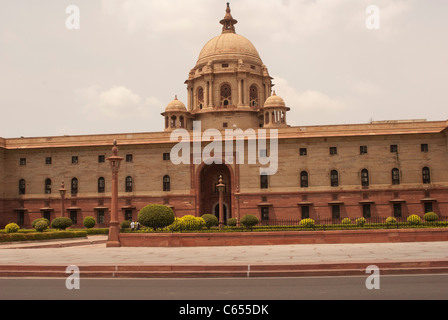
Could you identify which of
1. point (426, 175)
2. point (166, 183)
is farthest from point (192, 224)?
point (426, 175)

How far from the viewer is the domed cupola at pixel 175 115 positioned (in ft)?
163

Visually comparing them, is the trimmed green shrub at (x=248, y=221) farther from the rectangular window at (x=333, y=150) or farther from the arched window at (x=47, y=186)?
the arched window at (x=47, y=186)

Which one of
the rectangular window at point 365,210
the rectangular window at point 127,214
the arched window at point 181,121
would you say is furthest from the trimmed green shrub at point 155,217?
the arched window at point 181,121

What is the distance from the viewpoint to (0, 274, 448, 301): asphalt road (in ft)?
30.6

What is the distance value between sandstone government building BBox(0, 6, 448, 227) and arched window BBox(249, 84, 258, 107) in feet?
12.9

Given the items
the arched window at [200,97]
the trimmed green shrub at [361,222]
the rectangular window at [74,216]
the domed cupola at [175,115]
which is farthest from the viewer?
the arched window at [200,97]

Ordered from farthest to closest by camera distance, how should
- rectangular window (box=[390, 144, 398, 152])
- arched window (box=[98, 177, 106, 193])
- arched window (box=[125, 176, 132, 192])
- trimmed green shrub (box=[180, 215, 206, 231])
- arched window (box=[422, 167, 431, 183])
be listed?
arched window (box=[98, 177, 106, 193]) < arched window (box=[125, 176, 132, 192]) < rectangular window (box=[390, 144, 398, 152]) < arched window (box=[422, 167, 431, 183]) < trimmed green shrub (box=[180, 215, 206, 231])

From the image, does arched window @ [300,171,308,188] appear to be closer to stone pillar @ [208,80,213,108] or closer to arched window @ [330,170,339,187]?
arched window @ [330,170,339,187]

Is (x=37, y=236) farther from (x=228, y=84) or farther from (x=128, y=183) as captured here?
(x=228, y=84)

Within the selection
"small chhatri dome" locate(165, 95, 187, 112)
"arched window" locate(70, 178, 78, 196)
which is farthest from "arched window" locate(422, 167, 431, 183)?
"arched window" locate(70, 178, 78, 196)

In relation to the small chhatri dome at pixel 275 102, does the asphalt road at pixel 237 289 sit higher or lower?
lower

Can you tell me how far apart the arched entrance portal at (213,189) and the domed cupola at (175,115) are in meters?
6.23

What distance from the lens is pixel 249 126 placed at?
164 feet

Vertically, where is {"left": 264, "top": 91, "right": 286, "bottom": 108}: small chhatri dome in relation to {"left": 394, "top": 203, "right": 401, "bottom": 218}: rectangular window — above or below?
above
